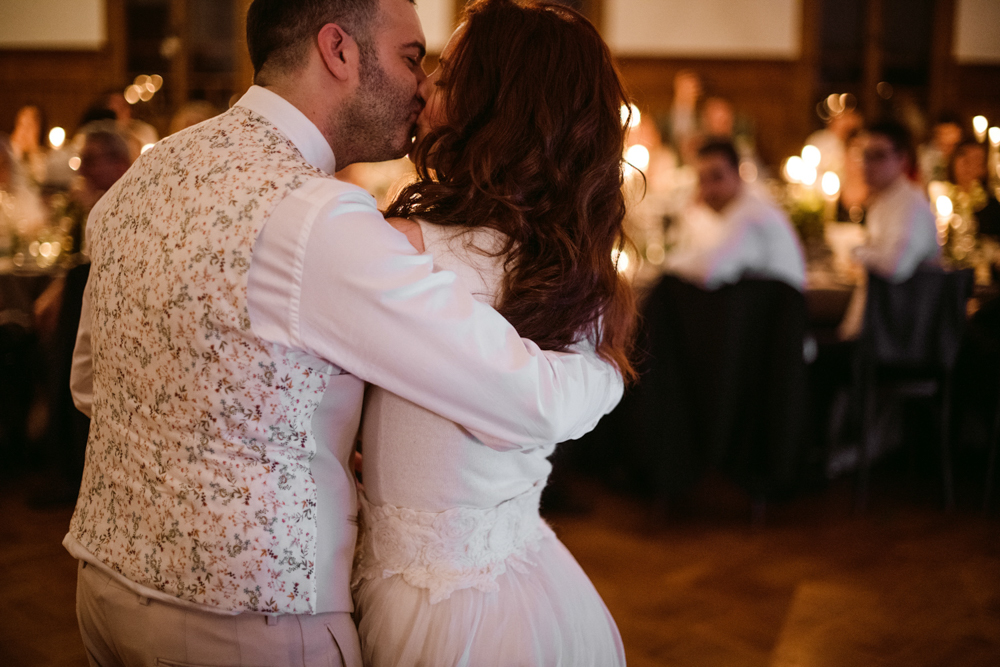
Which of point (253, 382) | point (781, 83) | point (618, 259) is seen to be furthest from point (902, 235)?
point (781, 83)

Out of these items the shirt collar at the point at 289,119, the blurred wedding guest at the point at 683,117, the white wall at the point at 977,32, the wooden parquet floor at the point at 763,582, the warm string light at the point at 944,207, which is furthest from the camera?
the white wall at the point at 977,32

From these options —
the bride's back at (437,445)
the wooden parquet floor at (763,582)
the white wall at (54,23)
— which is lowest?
the wooden parquet floor at (763,582)

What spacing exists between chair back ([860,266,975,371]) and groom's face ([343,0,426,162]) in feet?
9.29

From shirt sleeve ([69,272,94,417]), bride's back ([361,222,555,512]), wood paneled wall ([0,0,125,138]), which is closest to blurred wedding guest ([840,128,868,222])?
bride's back ([361,222,555,512])

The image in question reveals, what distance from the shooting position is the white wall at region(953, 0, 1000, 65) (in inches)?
347

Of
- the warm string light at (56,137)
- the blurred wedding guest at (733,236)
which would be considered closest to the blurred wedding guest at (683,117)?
the blurred wedding guest at (733,236)

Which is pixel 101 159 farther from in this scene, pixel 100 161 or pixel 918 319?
pixel 918 319

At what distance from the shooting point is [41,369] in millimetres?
3975

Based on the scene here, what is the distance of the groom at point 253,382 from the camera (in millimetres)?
953

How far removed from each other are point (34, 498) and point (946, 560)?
3.78 metres

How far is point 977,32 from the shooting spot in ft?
29.1

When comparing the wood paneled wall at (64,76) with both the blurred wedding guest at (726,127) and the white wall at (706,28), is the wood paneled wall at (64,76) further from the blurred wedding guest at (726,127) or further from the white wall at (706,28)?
the blurred wedding guest at (726,127)

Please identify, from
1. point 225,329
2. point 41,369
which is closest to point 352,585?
point 225,329

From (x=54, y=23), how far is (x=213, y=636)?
10.7 m
